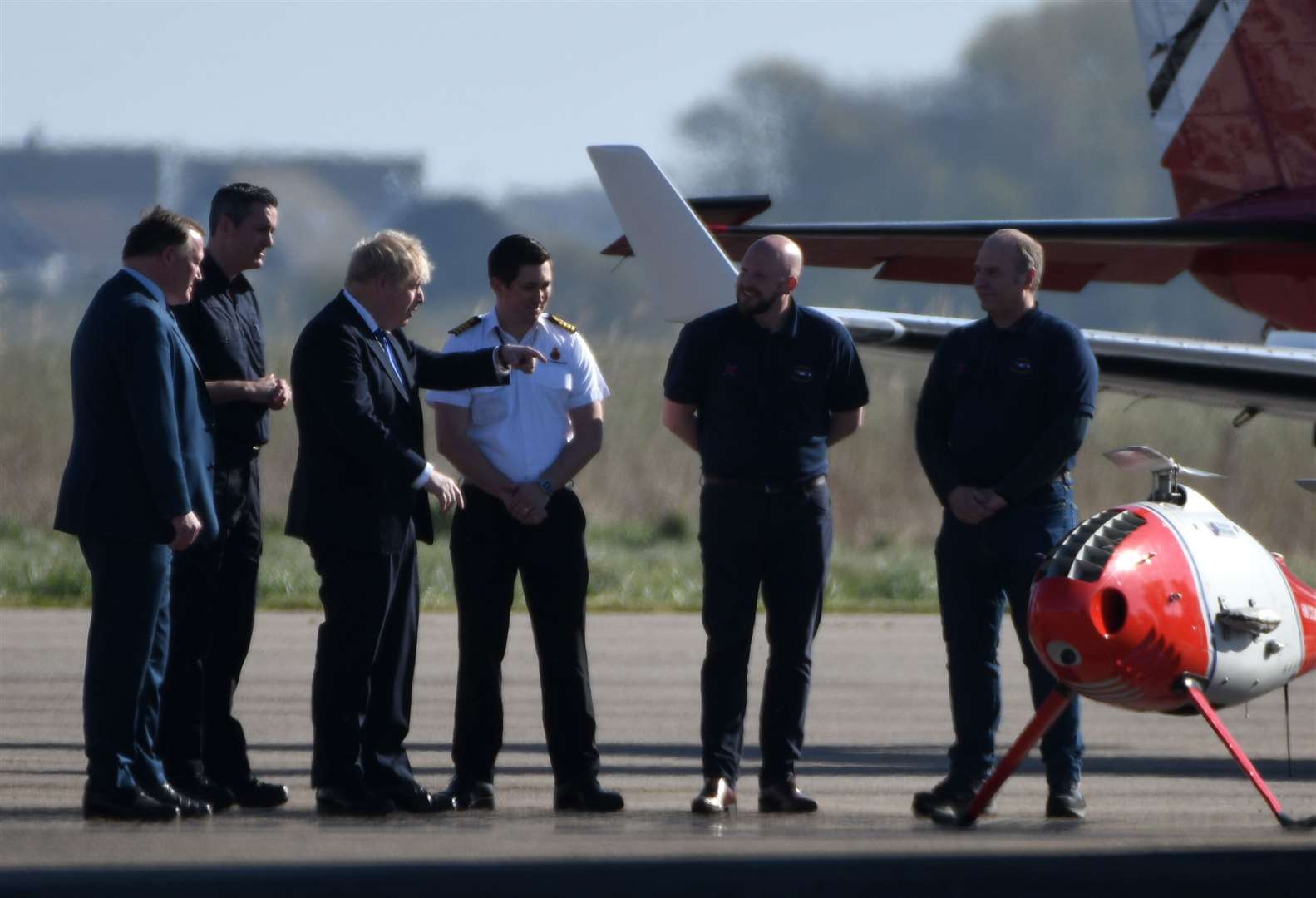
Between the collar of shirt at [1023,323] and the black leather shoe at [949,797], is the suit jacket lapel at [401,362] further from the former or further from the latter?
the black leather shoe at [949,797]

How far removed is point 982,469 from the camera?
6262 mm

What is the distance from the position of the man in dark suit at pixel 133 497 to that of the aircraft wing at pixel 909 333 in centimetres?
234

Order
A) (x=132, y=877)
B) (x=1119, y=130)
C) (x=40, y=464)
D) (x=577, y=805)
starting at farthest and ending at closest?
(x=1119, y=130) < (x=40, y=464) < (x=577, y=805) < (x=132, y=877)

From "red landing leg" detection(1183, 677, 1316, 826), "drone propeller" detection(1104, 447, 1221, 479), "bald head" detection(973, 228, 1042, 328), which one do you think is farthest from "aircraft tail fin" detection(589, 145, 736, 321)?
"red landing leg" detection(1183, 677, 1316, 826)

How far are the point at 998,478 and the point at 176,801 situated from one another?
288cm

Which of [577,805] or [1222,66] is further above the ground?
[1222,66]

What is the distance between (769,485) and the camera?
20.6 ft

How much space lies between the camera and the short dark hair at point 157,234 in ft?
19.0

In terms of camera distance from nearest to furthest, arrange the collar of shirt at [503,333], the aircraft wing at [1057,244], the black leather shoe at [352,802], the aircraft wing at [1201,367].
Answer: the black leather shoe at [352,802] < the collar of shirt at [503,333] < the aircraft wing at [1201,367] < the aircraft wing at [1057,244]

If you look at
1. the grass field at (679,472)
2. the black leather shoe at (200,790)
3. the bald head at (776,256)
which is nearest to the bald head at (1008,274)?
the bald head at (776,256)

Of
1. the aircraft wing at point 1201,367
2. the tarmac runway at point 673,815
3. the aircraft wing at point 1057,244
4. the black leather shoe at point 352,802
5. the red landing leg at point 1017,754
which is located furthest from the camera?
the aircraft wing at point 1057,244

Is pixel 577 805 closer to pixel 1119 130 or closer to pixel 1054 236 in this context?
pixel 1054 236

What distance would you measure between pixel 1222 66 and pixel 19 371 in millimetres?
13116

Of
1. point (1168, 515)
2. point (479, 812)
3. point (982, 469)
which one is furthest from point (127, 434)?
point (1168, 515)
